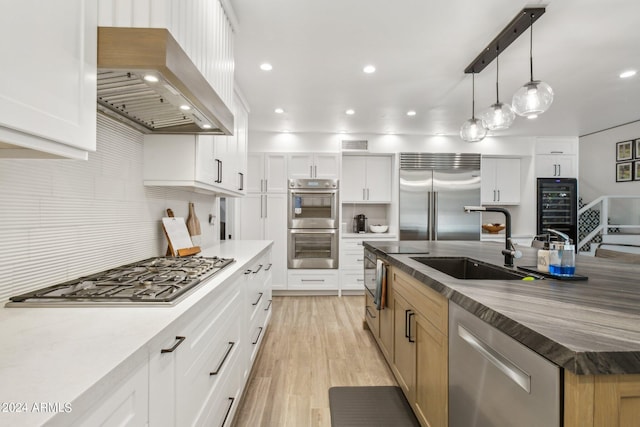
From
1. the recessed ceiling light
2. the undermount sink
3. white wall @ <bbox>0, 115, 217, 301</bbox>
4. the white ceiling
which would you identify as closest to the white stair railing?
the white ceiling

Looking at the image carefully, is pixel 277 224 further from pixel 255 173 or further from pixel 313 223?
pixel 255 173

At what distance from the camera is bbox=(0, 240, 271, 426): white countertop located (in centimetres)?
53

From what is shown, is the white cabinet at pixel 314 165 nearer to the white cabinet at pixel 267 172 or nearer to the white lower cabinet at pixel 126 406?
the white cabinet at pixel 267 172

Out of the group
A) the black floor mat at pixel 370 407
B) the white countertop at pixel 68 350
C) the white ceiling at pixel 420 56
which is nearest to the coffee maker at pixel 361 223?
the white ceiling at pixel 420 56

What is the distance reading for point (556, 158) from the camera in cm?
511

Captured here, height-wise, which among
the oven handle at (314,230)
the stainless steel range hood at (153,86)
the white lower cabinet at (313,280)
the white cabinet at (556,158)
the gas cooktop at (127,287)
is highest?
the white cabinet at (556,158)

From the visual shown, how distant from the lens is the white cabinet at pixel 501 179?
17.2ft

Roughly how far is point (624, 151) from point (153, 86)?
696cm

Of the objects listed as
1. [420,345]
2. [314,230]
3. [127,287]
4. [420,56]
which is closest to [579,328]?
[420,345]

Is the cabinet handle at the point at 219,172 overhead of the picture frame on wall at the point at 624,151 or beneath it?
beneath

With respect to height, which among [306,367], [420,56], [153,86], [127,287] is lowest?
[306,367]

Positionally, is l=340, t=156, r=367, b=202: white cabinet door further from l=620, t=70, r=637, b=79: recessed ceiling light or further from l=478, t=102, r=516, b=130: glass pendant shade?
l=620, t=70, r=637, b=79: recessed ceiling light

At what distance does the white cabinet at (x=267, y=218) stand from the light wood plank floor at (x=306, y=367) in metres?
1.27

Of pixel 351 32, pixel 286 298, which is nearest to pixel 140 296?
pixel 351 32
